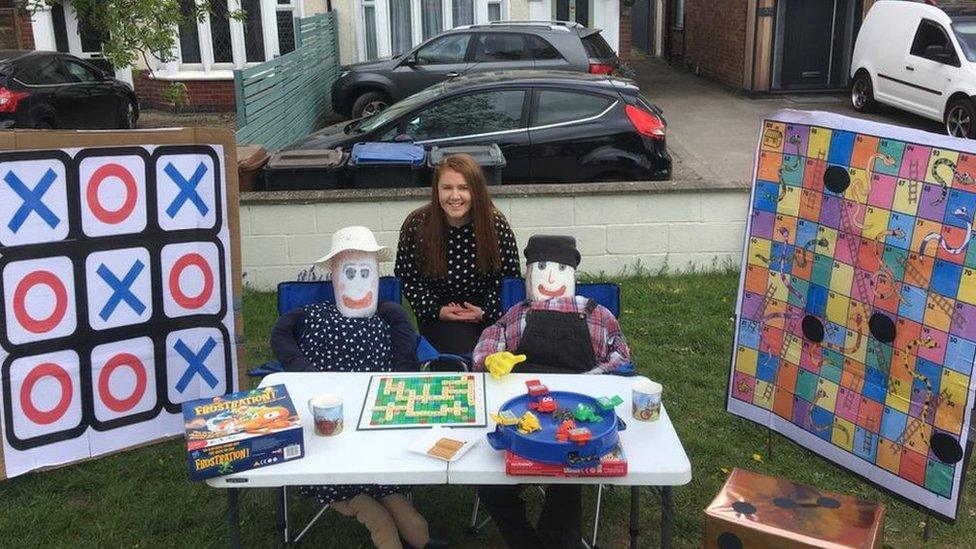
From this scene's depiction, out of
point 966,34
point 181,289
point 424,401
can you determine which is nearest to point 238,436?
point 424,401

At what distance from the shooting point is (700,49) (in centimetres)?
1916

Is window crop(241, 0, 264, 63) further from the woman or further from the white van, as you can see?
the woman

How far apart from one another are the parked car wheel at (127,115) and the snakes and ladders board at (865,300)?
462 inches

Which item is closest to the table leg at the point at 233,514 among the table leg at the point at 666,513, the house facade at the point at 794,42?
the table leg at the point at 666,513

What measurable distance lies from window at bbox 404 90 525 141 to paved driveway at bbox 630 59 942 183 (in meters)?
1.53

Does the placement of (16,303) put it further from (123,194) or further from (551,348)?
(551,348)

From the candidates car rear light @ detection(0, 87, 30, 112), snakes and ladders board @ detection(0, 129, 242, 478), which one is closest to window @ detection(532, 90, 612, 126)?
snakes and ladders board @ detection(0, 129, 242, 478)

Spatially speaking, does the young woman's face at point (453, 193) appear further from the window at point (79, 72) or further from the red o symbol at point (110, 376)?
the window at point (79, 72)

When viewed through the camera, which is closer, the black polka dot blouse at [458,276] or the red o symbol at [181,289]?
the red o symbol at [181,289]

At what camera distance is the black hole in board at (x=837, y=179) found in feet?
12.0

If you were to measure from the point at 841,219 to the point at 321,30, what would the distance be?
35.3 feet

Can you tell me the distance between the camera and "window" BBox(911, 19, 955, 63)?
1156 centimetres

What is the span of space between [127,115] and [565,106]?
8.86 metres

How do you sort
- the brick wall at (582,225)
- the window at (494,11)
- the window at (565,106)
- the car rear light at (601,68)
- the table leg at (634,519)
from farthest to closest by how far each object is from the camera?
the window at (494,11)
the car rear light at (601,68)
the window at (565,106)
the brick wall at (582,225)
the table leg at (634,519)
